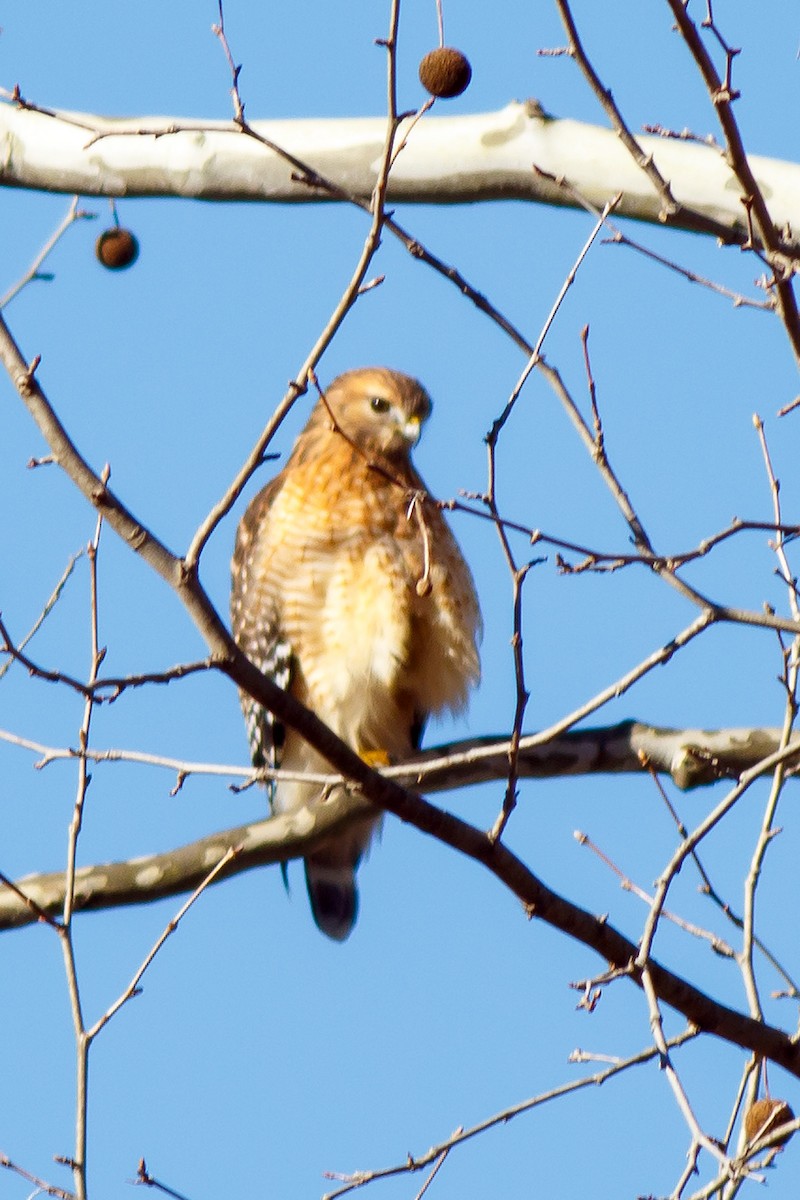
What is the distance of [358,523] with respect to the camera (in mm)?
5180

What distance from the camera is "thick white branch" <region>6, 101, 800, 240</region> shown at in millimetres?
4125

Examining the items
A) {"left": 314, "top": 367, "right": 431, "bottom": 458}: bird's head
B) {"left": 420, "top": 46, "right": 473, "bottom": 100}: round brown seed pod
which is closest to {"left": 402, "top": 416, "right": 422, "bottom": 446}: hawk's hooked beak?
{"left": 314, "top": 367, "right": 431, "bottom": 458}: bird's head

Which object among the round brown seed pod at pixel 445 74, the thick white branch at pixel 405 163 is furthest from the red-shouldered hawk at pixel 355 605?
the round brown seed pod at pixel 445 74

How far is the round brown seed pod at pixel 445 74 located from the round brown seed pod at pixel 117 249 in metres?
1.74

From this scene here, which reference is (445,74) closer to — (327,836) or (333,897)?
(327,836)

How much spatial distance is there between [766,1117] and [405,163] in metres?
2.51

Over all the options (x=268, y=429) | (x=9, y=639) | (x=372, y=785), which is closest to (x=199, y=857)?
(x=372, y=785)

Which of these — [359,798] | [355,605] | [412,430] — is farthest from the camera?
[412,430]

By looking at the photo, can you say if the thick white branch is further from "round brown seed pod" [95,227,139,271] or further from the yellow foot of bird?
the yellow foot of bird

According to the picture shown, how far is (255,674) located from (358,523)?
2448 millimetres

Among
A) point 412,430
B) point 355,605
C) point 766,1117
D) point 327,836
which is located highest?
point 412,430

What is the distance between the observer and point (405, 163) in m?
4.37

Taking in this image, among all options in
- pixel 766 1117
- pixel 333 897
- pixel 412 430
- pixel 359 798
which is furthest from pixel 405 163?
pixel 766 1117

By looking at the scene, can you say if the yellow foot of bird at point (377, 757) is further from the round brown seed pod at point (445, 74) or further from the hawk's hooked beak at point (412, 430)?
the round brown seed pod at point (445, 74)
